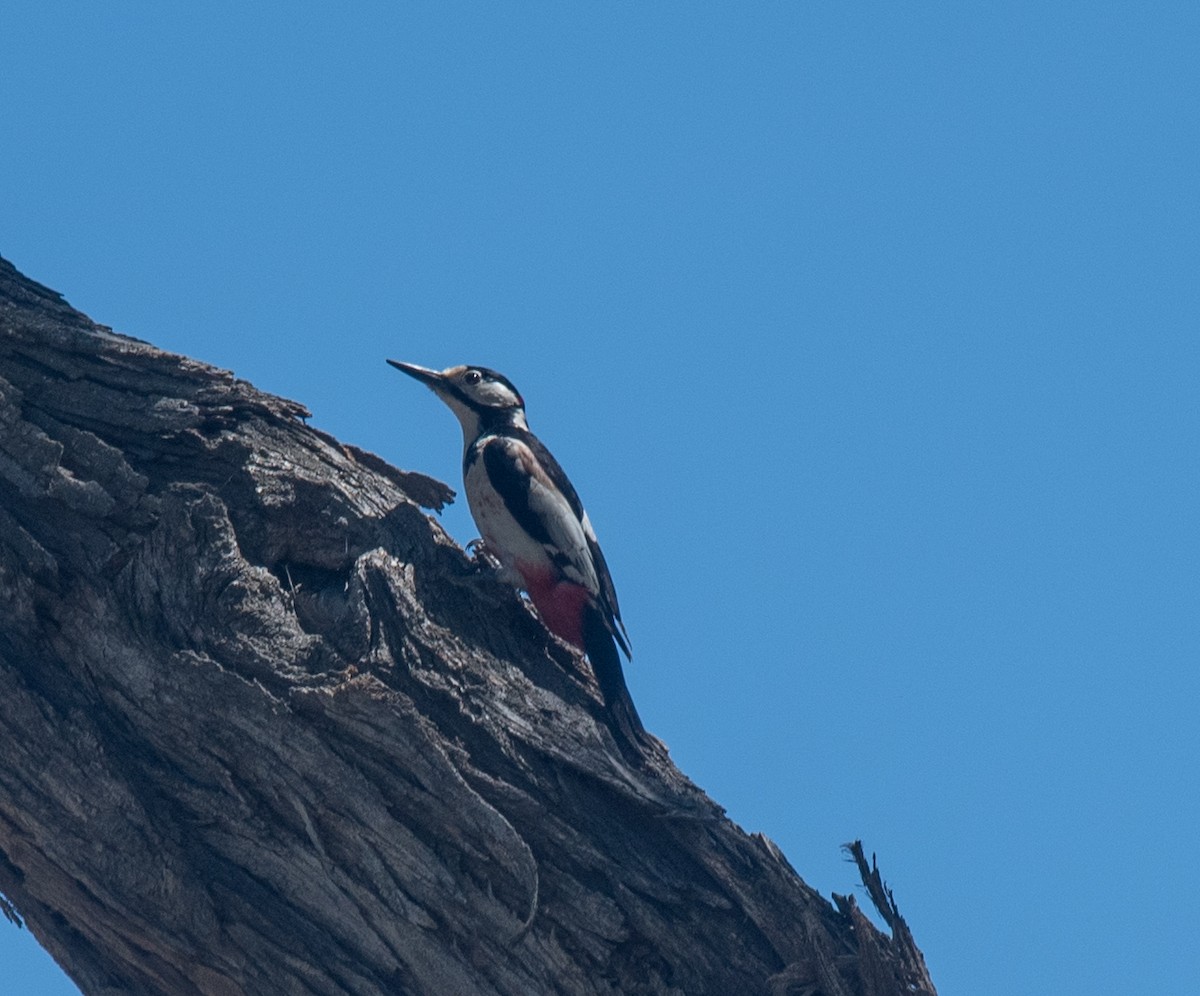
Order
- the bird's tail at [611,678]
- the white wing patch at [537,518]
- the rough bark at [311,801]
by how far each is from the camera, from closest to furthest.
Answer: the rough bark at [311,801], the bird's tail at [611,678], the white wing patch at [537,518]

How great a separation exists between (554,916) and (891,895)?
2.77 ft

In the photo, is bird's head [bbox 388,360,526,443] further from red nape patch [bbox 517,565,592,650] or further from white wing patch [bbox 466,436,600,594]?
red nape patch [bbox 517,565,592,650]

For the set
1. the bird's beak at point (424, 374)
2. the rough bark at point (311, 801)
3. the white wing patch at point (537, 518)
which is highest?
the bird's beak at point (424, 374)

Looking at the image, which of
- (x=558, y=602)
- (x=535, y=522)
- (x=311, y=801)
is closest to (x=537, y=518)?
(x=535, y=522)

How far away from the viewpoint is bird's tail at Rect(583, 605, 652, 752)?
4.38 m

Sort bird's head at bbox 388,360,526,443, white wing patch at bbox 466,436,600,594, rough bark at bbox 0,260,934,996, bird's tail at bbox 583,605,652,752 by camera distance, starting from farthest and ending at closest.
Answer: bird's head at bbox 388,360,526,443
white wing patch at bbox 466,436,600,594
bird's tail at bbox 583,605,652,752
rough bark at bbox 0,260,934,996

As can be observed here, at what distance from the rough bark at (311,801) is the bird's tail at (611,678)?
87 mm

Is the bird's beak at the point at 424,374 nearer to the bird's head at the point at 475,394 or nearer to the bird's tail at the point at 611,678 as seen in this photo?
the bird's head at the point at 475,394

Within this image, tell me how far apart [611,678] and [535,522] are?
102 centimetres

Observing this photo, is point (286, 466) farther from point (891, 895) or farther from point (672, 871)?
point (891, 895)

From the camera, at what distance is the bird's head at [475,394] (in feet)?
21.1

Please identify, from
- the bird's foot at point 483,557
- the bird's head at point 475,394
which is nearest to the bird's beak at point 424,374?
the bird's head at point 475,394

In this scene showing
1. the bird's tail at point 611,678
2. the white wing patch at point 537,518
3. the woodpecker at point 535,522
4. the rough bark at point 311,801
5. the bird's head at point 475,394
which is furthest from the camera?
the bird's head at point 475,394

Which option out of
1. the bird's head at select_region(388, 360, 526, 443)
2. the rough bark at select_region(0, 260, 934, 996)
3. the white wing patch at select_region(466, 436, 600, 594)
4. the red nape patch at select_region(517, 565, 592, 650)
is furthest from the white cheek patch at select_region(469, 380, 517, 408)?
the rough bark at select_region(0, 260, 934, 996)
